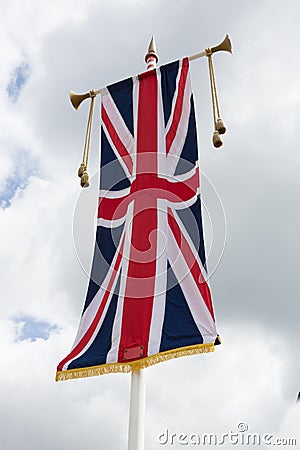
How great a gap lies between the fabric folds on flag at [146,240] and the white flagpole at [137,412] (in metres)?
0.14

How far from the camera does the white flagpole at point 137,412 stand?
17.0 feet

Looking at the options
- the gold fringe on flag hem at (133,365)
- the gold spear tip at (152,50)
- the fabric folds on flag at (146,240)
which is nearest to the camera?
the gold fringe on flag hem at (133,365)

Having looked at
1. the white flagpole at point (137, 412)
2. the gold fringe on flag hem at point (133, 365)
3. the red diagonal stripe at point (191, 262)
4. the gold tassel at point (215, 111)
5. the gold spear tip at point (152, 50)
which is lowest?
the white flagpole at point (137, 412)

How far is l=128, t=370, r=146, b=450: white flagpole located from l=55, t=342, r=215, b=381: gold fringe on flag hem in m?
0.13

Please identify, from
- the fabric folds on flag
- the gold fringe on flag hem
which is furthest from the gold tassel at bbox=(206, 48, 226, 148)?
the gold fringe on flag hem

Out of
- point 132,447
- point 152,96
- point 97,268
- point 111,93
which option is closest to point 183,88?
point 152,96

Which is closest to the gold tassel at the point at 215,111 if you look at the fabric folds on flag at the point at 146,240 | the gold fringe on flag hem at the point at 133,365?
the fabric folds on flag at the point at 146,240

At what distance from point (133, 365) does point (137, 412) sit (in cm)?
42

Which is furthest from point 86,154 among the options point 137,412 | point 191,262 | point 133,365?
point 137,412

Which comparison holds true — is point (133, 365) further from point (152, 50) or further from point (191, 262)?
point (152, 50)

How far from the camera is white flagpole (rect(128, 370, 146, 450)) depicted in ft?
17.0

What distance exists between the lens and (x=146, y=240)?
6.09 meters

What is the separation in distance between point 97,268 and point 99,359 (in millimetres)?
1064

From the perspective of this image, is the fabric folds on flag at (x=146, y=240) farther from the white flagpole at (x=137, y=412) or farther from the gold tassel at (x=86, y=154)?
the gold tassel at (x=86, y=154)
